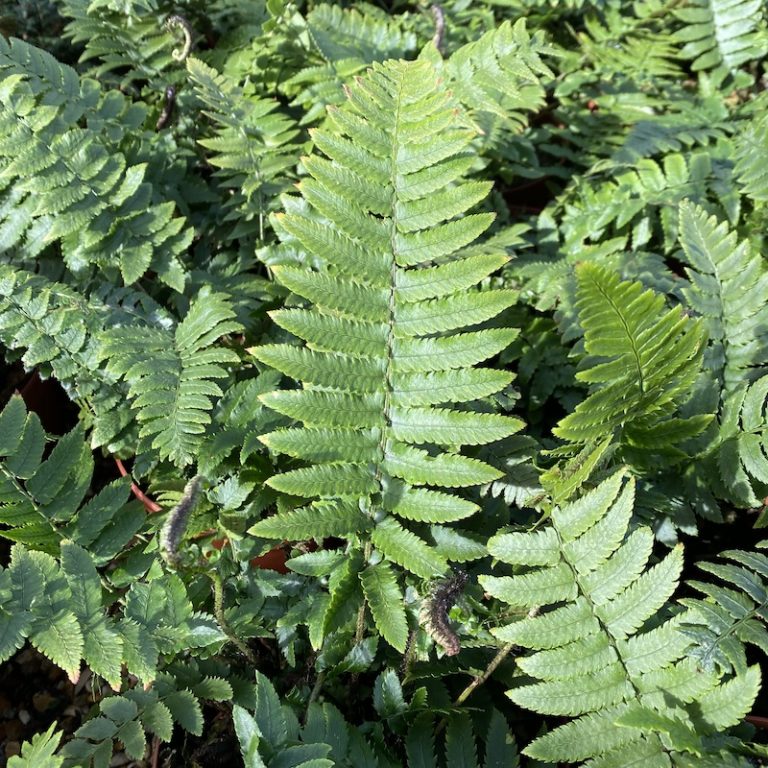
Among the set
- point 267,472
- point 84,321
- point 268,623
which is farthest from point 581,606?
point 84,321

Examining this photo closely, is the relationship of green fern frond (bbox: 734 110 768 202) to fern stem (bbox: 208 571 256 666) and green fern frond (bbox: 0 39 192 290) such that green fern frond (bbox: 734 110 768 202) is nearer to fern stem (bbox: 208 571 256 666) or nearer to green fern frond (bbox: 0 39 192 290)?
green fern frond (bbox: 0 39 192 290)

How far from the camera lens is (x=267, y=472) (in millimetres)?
1881

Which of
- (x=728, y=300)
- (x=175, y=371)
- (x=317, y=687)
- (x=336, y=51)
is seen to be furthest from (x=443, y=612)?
(x=336, y=51)

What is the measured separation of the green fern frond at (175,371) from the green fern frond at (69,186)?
23 cm

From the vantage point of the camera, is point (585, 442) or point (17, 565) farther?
point (585, 442)

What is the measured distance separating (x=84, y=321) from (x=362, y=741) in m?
1.29

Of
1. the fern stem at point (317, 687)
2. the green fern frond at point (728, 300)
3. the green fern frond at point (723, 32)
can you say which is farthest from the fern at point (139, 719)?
the green fern frond at point (723, 32)

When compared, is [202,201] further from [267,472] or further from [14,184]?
[267,472]

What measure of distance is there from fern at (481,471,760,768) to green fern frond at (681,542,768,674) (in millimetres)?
38

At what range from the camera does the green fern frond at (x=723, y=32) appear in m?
2.87

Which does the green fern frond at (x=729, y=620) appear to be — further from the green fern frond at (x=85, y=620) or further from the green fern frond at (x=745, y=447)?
the green fern frond at (x=85, y=620)

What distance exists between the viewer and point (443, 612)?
4.60 feet

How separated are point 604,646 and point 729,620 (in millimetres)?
277

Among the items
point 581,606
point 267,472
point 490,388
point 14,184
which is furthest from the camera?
point 14,184
